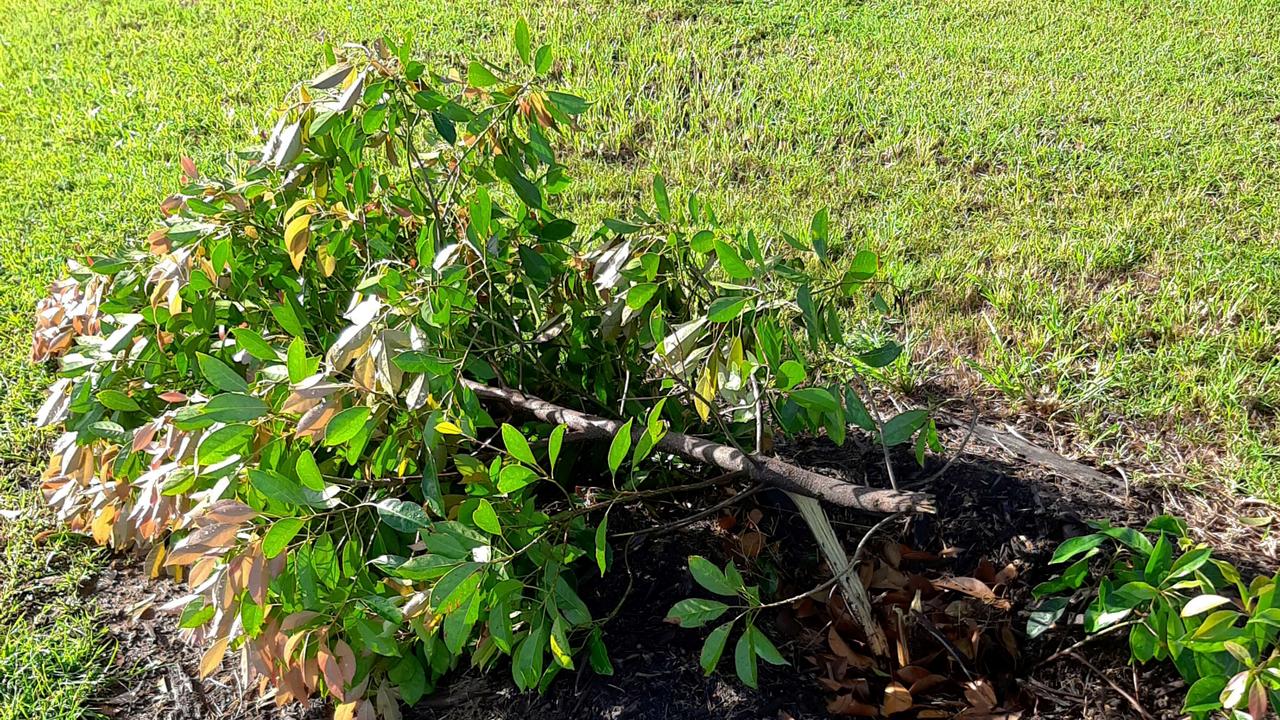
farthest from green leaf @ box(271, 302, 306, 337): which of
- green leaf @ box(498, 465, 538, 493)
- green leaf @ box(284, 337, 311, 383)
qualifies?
green leaf @ box(498, 465, 538, 493)

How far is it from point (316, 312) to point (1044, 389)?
229 cm

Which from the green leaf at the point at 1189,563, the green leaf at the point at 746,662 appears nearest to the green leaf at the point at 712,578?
the green leaf at the point at 746,662

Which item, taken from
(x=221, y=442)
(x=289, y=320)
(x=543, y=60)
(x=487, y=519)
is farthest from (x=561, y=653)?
(x=543, y=60)

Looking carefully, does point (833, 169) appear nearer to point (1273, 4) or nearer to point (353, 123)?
point (353, 123)

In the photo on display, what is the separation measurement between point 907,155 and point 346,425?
3.46m

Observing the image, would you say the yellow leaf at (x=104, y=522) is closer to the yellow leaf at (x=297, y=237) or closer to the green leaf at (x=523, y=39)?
the yellow leaf at (x=297, y=237)

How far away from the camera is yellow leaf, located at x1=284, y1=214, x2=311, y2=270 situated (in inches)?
91.9

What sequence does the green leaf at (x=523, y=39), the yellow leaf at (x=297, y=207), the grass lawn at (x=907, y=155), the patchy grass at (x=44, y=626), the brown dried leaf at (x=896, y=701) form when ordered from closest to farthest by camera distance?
the green leaf at (x=523, y=39) → the brown dried leaf at (x=896, y=701) → the yellow leaf at (x=297, y=207) → the patchy grass at (x=44, y=626) → the grass lawn at (x=907, y=155)

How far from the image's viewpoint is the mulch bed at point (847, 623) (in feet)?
7.31

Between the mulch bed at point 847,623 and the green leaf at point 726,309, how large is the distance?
2.69ft

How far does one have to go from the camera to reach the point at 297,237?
7.73 ft

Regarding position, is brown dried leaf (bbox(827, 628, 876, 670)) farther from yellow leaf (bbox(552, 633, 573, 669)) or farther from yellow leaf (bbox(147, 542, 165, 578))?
→ yellow leaf (bbox(147, 542, 165, 578))

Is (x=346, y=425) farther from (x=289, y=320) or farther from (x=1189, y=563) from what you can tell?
(x=1189, y=563)

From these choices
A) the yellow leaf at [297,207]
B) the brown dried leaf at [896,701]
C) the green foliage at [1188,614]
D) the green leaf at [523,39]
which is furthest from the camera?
the yellow leaf at [297,207]
